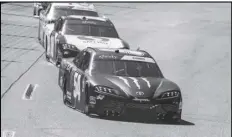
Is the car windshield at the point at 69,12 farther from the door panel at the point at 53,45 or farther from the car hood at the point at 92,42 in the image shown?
the car hood at the point at 92,42

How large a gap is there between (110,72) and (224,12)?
28711 millimetres

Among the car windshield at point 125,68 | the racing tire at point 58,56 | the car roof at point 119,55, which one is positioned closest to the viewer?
the car windshield at point 125,68

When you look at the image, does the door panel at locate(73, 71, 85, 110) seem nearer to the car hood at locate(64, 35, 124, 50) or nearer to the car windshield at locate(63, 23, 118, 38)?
the car hood at locate(64, 35, 124, 50)

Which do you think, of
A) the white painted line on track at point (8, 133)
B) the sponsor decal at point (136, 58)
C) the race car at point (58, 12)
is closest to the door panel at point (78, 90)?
the sponsor decal at point (136, 58)

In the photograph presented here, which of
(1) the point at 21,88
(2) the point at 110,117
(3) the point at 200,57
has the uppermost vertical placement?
(2) the point at 110,117

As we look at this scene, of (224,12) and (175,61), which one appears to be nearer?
(175,61)

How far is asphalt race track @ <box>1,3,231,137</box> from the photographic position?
37.0 ft

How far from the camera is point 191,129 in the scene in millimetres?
11648

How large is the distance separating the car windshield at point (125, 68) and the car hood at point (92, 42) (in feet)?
14.7

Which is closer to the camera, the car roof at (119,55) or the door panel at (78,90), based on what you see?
the door panel at (78,90)

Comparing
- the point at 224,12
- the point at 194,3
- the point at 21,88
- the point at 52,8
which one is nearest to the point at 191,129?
the point at 21,88

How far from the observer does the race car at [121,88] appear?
11680 mm

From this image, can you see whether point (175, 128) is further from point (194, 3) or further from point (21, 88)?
point (194, 3)

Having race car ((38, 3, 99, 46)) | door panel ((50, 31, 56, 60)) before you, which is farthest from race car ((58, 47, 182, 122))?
race car ((38, 3, 99, 46))
